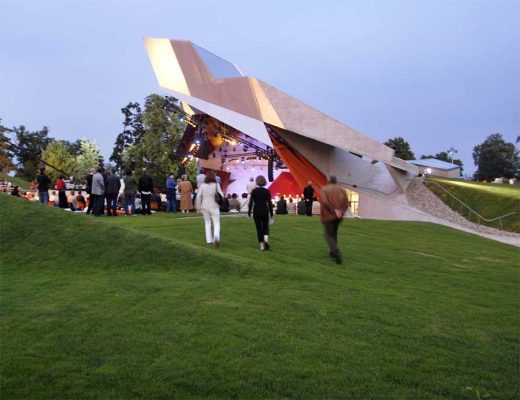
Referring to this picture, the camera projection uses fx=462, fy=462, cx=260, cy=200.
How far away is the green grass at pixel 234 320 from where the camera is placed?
12.3 feet

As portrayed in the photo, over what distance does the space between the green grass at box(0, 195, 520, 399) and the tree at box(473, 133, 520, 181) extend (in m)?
65.8

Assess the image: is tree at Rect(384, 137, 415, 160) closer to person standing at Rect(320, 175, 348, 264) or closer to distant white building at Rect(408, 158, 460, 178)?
distant white building at Rect(408, 158, 460, 178)

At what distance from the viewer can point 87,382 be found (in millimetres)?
3684

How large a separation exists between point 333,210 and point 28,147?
78331mm

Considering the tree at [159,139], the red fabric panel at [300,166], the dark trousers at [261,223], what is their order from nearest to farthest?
the dark trousers at [261,223], the red fabric panel at [300,166], the tree at [159,139]

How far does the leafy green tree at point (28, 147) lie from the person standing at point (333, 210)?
65.2 metres

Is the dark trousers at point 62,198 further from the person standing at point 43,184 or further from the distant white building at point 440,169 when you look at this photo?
the distant white building at point 440,169

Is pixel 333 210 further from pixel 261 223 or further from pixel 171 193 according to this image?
pixel 171 193

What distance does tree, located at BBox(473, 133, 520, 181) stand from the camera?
2682 inches

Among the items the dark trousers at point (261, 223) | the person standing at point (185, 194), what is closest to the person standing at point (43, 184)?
the person standing at point (185, 194)

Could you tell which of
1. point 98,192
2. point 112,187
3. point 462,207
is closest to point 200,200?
point 98,192

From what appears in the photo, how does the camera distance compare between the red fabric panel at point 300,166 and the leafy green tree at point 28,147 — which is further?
the leafy green tree at point 28,147

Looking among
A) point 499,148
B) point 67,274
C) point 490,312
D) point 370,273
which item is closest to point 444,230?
point 370,273

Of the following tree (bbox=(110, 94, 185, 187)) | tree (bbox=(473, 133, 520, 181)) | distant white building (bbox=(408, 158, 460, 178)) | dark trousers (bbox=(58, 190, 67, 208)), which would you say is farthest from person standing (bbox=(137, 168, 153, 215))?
tree (bbox=(473, 133, 520, 181))
